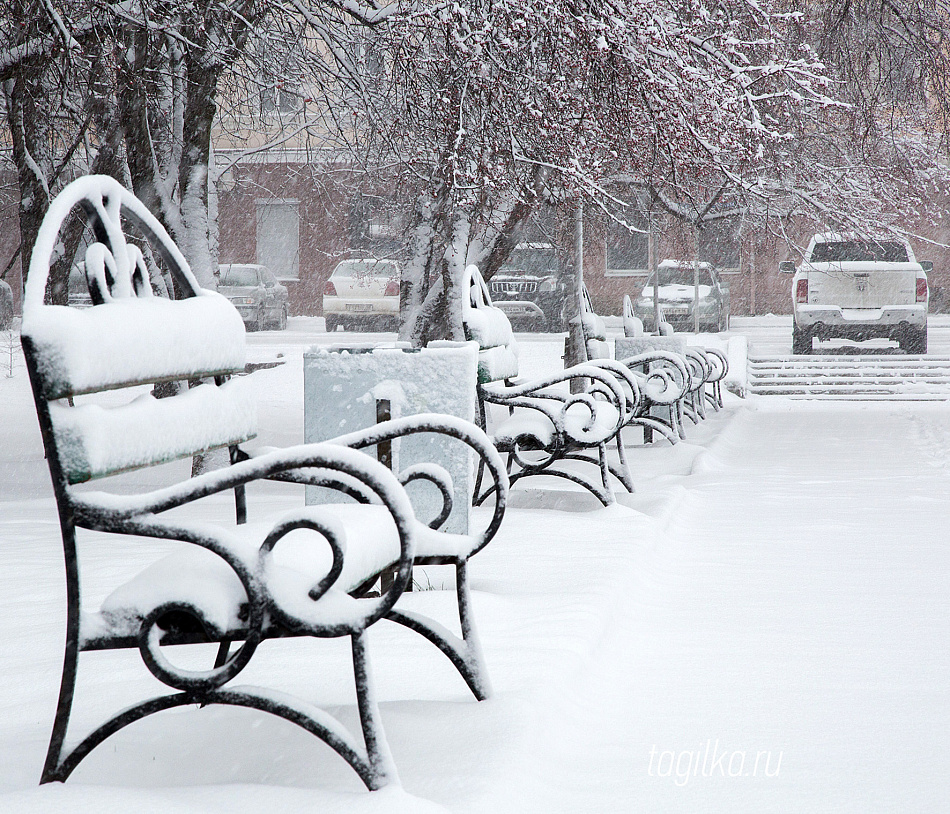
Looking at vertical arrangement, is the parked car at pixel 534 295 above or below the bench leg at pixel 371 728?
above

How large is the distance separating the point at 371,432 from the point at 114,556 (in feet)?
6.75

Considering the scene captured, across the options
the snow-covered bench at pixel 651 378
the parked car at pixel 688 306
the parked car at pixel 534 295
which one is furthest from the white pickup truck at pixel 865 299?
the parked car at pixel 534 295

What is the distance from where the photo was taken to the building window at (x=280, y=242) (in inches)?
1148

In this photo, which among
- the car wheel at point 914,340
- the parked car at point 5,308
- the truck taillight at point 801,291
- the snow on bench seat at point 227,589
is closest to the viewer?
the snow on bench seat at point 227,589

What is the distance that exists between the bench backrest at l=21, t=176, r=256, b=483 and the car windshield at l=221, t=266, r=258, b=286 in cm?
1893

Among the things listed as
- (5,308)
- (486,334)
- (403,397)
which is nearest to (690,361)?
(486,334)

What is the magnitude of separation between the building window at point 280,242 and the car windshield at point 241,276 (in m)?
7.54

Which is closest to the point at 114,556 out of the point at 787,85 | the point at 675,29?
the point at 675,29

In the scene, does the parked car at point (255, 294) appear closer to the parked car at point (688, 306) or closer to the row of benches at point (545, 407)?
the parked car at point (688, 306)

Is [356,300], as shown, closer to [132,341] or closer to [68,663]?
[132,341]

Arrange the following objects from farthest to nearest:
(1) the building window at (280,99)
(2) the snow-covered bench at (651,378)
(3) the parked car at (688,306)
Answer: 1. (3) the parked car at (688,306)
2. (2) the snow-covered bench at (651,378)
3. (1) the building window at (280,99)

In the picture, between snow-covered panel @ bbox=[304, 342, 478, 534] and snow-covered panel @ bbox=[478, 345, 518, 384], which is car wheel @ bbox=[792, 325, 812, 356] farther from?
snow-covered panel @ bbox=[304, 342, 478, 534]

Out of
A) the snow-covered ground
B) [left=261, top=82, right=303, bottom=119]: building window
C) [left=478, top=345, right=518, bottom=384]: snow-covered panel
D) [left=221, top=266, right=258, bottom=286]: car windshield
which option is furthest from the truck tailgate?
[left=221, top=266, right=258, bottom=286]: car windshield

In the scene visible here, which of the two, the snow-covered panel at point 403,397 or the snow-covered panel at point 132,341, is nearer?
the snow-covered panel at point 132,341
